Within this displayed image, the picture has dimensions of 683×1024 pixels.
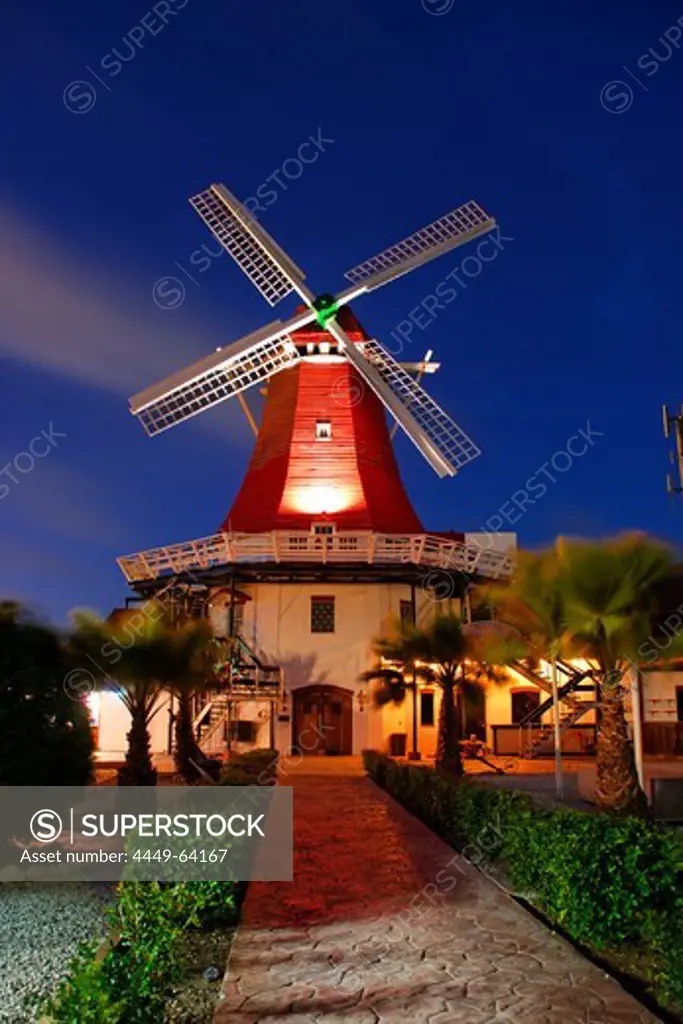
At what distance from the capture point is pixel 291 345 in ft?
113

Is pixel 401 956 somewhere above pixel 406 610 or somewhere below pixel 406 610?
below

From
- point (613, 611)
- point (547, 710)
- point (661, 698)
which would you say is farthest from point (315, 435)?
point (613, 611)

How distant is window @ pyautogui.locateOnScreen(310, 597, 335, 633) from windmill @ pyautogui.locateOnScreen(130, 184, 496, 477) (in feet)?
20.9

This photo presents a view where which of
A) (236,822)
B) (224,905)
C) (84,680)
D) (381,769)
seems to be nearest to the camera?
(224,905)

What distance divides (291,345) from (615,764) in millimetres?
24821

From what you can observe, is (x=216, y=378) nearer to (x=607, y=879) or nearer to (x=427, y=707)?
(x=427, y=707)

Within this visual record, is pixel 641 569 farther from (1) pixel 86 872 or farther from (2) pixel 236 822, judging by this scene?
(1) pixel 86 872

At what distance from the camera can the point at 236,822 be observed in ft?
34.8

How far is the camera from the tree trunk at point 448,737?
19.5 metres

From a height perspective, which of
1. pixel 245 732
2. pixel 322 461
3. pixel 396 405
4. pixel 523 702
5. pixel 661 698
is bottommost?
pixel 245 732

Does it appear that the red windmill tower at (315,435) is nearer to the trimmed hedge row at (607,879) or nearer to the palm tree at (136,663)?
the palm tree at (136,663)

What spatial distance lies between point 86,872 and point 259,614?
19498 mm

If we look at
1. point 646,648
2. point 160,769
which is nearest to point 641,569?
point 646,648

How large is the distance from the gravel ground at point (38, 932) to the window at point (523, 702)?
23.3 metres
